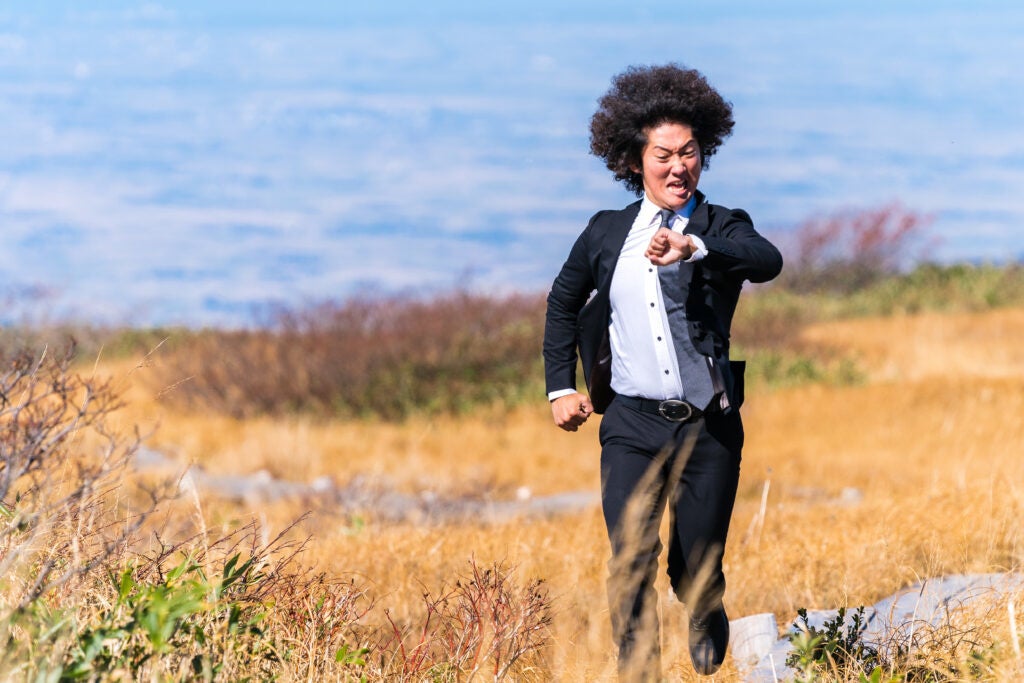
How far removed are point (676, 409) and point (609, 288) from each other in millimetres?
484

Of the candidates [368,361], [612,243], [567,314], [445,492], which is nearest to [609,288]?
[612,243]

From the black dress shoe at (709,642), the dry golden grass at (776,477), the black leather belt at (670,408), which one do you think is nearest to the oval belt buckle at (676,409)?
the black leather belt at (670,408)

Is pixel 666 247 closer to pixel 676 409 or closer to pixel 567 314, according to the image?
pixel 676 409

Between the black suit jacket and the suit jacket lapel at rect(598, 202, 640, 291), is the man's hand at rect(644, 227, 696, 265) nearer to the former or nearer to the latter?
the black suit jacket

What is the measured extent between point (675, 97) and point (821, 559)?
2.75 m

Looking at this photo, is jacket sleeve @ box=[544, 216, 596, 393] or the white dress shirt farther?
jacket sleeve @ box=[544, 216, 596, 393]

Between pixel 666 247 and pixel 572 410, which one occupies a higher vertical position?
pixel 666 247

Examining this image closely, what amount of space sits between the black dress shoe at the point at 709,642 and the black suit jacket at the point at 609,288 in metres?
0.79

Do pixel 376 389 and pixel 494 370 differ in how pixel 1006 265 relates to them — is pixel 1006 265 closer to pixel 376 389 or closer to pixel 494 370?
pixel 494 370

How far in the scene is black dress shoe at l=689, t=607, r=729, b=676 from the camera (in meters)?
4.46

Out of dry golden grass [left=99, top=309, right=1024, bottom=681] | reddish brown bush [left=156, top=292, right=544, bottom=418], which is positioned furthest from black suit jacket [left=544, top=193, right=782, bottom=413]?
reddish brown bush [left=156, top=292, right=544, bottom=418]

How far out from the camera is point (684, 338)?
4.21 metres

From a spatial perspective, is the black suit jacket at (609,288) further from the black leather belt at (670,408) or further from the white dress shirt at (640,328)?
the black leather belt at (670,408)

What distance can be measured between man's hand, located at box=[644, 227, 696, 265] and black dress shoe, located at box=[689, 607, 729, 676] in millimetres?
1358
